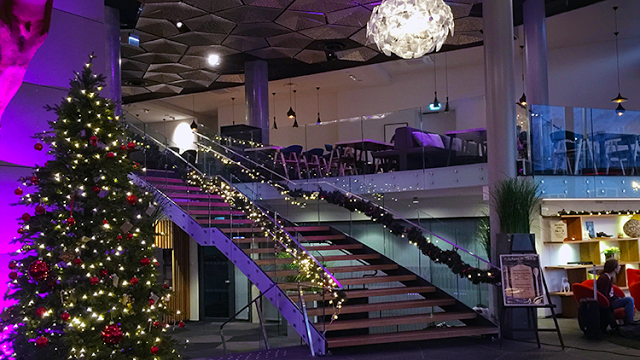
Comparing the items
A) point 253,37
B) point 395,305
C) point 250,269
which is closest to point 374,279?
point 395,305

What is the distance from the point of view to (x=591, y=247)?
11891 millimetres

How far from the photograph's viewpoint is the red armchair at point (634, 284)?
33.3 feet

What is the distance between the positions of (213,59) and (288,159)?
388 cm

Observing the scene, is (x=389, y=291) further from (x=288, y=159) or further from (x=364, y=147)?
(x=288, y=159)

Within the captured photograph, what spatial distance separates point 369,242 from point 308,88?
32.0ft

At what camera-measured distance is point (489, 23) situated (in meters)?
10.0

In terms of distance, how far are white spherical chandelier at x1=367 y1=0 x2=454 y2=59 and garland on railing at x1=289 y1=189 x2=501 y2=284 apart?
4618 mm

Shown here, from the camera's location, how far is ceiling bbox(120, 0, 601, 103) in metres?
12.2

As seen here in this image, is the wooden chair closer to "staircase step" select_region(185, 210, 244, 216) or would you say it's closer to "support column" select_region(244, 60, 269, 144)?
"support column" select_region(244, 60, 269, 144)

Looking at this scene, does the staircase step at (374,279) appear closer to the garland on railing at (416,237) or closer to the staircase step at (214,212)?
the garland on railing at (416,237)

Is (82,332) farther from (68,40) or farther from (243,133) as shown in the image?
(243,133)

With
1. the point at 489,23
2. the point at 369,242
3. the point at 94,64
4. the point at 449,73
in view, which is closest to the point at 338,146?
the point at 369,242

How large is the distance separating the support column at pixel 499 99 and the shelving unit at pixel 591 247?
7.90 ft

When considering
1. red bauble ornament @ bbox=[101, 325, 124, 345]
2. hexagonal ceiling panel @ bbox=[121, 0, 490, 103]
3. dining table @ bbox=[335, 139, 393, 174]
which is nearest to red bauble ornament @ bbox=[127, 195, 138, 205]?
red bauble ornament @ bbox=[101, 325, 124, 345]
